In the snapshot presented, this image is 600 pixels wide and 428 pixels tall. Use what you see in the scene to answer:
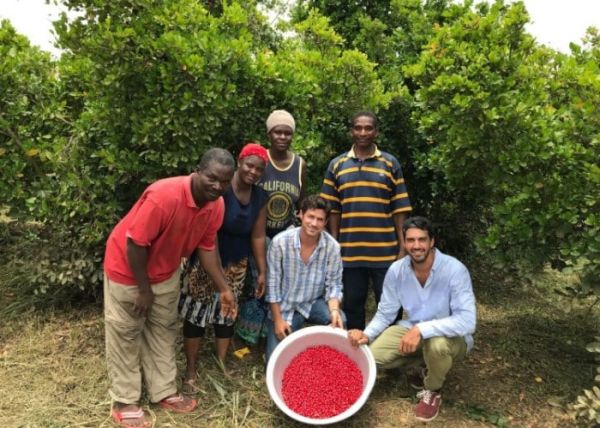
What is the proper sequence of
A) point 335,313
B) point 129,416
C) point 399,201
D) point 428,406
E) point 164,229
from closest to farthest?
point 164,229 → point 129,416 → point 428,406 → point 335,313 → point 399,201

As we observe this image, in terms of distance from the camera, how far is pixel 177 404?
3.22 metres

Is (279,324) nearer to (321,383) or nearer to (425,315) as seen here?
(321,383)

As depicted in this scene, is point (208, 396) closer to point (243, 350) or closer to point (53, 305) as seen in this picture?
point (243, 350)

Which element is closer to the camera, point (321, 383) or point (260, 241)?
point (321, 383)

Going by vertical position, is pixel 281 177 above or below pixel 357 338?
above

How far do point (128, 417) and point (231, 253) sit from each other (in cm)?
118

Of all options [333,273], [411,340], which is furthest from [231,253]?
[411,340]

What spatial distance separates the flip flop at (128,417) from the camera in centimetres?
A: 304

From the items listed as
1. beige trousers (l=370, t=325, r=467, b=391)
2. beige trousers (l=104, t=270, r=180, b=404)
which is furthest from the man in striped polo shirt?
beige trousers (l=104, t=270, r=180, b=404)

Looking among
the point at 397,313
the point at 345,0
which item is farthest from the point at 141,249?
the point at 345,0

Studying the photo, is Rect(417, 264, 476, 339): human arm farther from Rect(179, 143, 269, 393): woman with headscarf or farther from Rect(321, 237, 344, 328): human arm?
Rect(179, 143, 269, 393): woman with headscarf

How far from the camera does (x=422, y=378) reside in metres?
3.52

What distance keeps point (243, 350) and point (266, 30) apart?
11.5 feet

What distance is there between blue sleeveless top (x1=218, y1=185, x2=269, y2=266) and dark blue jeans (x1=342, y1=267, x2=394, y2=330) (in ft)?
2.54
